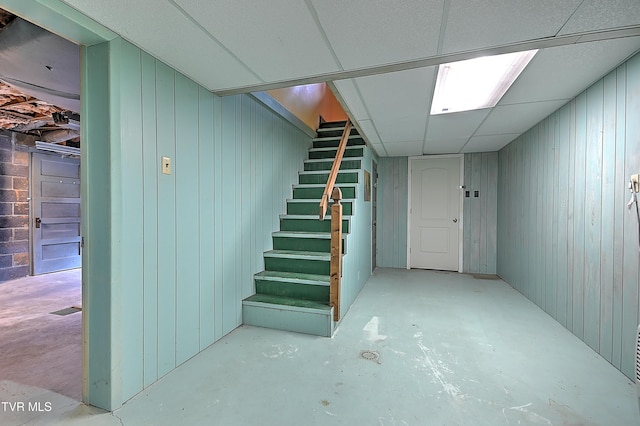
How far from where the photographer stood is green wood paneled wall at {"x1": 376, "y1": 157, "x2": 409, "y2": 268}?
5590 mm

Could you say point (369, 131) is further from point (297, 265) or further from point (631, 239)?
point (631, 239)

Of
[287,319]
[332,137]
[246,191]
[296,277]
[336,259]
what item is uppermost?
[332,137]

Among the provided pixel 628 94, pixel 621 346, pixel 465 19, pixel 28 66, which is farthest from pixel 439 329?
pixel 28 66

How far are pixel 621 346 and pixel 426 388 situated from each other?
148cm

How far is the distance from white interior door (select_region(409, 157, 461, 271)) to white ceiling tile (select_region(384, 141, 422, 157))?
1.23ft

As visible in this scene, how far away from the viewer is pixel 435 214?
214 inches

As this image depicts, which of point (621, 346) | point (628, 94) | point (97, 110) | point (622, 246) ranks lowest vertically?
point (621, 346)

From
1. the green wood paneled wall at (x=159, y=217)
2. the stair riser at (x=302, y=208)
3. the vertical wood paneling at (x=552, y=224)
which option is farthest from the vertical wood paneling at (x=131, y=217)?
the vertical wood paneling at (x=552, y=224)

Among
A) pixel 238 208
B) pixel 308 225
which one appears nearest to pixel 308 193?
pixel 308 225

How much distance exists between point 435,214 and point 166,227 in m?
4.70

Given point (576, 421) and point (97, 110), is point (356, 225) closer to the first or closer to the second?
point (576, 421)

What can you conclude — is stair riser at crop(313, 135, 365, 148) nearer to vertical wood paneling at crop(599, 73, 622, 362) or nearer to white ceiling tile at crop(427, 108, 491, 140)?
white ceiling tile at crop(427, 108, 491, 140)

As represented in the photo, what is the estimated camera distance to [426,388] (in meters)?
1.88

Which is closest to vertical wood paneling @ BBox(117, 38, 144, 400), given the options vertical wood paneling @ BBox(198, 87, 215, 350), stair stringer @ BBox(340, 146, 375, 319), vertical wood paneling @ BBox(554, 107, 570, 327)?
vertical wood paneling @ BBox(198, 87, 215, 350)
